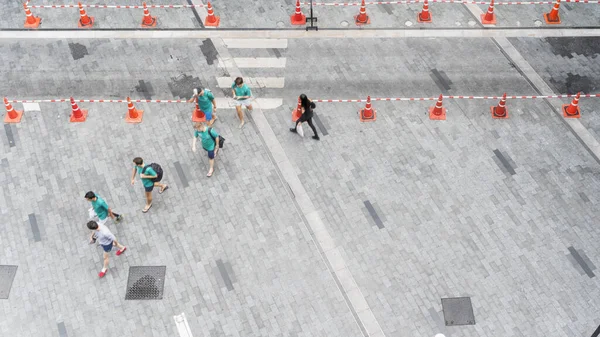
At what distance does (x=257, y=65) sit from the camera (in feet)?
65.2

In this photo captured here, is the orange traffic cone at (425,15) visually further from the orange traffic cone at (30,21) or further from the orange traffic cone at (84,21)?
the orange traffic cone at (30,21)

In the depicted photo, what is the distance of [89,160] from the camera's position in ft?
57.9

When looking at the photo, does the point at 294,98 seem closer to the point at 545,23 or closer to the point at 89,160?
the point at 89,160

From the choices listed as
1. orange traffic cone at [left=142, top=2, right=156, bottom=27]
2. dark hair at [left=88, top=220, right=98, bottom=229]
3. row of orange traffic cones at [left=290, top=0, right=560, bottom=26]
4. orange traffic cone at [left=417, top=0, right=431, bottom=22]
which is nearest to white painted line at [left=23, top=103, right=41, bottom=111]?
orange traffic cone at [left=142, top=2, right=156, bottom=27]

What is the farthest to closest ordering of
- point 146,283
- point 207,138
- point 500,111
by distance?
point 500,111 < point 207,138 < point 146,283

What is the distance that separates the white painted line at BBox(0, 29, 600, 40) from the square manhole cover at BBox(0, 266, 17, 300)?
828 cm

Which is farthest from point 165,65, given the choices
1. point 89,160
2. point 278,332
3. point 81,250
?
point 278,332

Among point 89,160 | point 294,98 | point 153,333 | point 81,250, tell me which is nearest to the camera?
point 153,333

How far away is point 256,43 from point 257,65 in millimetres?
954

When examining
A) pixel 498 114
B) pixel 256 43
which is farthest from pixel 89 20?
pixel 498 114

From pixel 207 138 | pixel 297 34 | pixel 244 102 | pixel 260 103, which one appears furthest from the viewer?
pixel 297 34

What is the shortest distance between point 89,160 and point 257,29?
679 cm

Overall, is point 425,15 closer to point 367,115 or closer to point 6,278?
point 367,115

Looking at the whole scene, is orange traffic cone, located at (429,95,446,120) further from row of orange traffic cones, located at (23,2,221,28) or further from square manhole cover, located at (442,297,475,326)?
row of orange traffic cones, located at (23,2,221,28)
